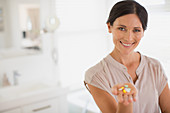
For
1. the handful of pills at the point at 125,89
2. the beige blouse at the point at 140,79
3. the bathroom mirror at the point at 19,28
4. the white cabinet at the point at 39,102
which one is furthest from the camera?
the bathroom mirror at the point at 19,28

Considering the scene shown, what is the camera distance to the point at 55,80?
117 inches

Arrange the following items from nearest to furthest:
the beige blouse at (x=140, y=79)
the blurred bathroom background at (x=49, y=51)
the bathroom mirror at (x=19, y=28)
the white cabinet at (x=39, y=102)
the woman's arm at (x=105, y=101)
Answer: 1. the woman's arm at (x=105, y=101)
2. the beige blouse at (x=140, y=79)
3. the white cabinet at (x=39, y=102)
4. the blurred bathroom background at (x=49, y=51)
5. the bathroom mirror at (x=19, y=28)

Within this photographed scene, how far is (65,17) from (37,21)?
352mm

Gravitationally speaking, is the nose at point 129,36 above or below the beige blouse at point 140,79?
above

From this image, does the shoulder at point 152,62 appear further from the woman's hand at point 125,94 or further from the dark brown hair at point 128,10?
the woman's hand at point 125,94

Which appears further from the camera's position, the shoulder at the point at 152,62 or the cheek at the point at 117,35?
the shoulder at the point at 152,62

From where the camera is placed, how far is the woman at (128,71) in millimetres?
1111

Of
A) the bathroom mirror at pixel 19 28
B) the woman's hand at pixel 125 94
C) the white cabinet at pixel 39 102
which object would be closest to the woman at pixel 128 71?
the woman's hand at pixel 125 94

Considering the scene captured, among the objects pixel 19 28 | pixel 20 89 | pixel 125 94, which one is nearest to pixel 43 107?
pixel 20 89

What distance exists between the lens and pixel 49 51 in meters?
2.92

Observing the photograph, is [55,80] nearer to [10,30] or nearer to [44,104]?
[44,104]

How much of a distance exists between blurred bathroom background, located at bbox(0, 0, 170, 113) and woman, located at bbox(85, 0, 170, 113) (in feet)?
4.06

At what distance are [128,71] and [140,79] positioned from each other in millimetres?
73

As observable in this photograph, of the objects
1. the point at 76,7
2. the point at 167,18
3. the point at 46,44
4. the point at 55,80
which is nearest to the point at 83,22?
the point at 76,7
